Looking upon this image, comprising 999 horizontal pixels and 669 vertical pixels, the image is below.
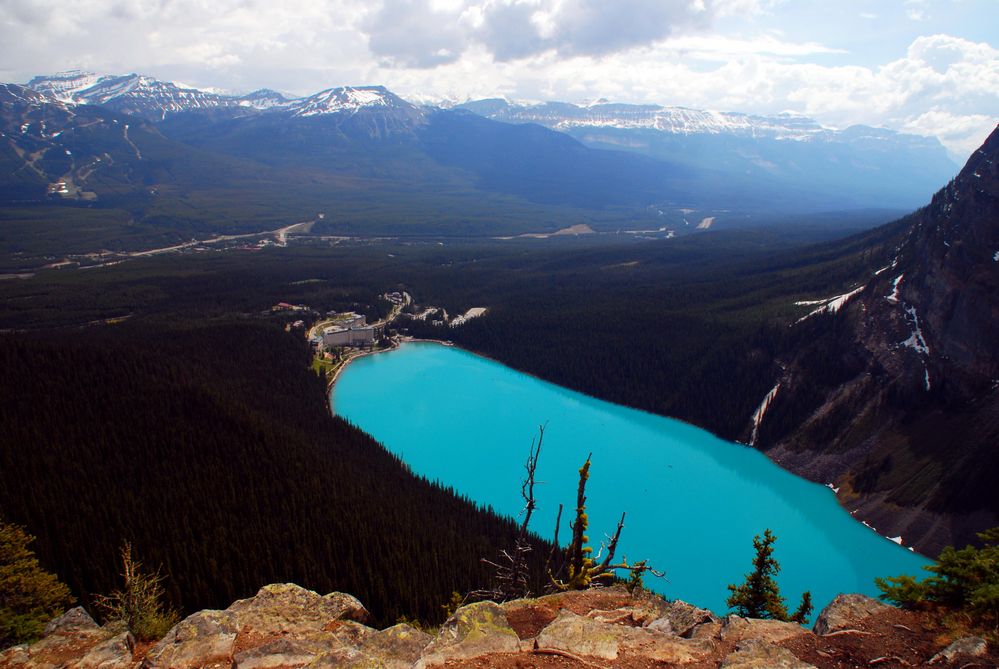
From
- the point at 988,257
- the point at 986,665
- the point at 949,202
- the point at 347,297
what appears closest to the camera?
the point at 986,665

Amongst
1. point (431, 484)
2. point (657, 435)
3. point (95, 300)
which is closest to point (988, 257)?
point (657, 435)

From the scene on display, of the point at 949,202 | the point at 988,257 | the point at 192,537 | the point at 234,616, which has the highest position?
the point at 949,202

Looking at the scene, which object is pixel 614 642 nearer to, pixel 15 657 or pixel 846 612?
pixel 846 612

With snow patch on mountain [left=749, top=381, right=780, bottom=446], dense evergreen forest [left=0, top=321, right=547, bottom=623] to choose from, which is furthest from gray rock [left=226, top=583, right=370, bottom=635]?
snow patch on mountain [left=749, top=381, right=780, bottom=446]

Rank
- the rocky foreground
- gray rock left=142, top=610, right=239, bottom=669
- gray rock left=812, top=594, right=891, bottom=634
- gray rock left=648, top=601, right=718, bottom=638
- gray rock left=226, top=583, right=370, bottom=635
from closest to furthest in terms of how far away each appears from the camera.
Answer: the rocky foreground
gray rock left=142, top=610, right=239, bottom=669
gray rock left=812, top=594, right=891, bottom=634
gray rock left=648, top=601, right=718, bottom=638
gray rock left=226, top=583, right=370, bottom=635

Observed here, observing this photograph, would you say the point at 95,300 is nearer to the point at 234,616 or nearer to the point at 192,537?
the point at 192,537

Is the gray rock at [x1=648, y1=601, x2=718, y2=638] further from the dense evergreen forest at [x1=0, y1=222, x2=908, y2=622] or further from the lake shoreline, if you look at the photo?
the lake shoreline

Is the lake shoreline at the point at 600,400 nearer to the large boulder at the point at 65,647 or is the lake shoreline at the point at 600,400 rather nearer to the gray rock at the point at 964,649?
the gray rock at the point at 964,649
